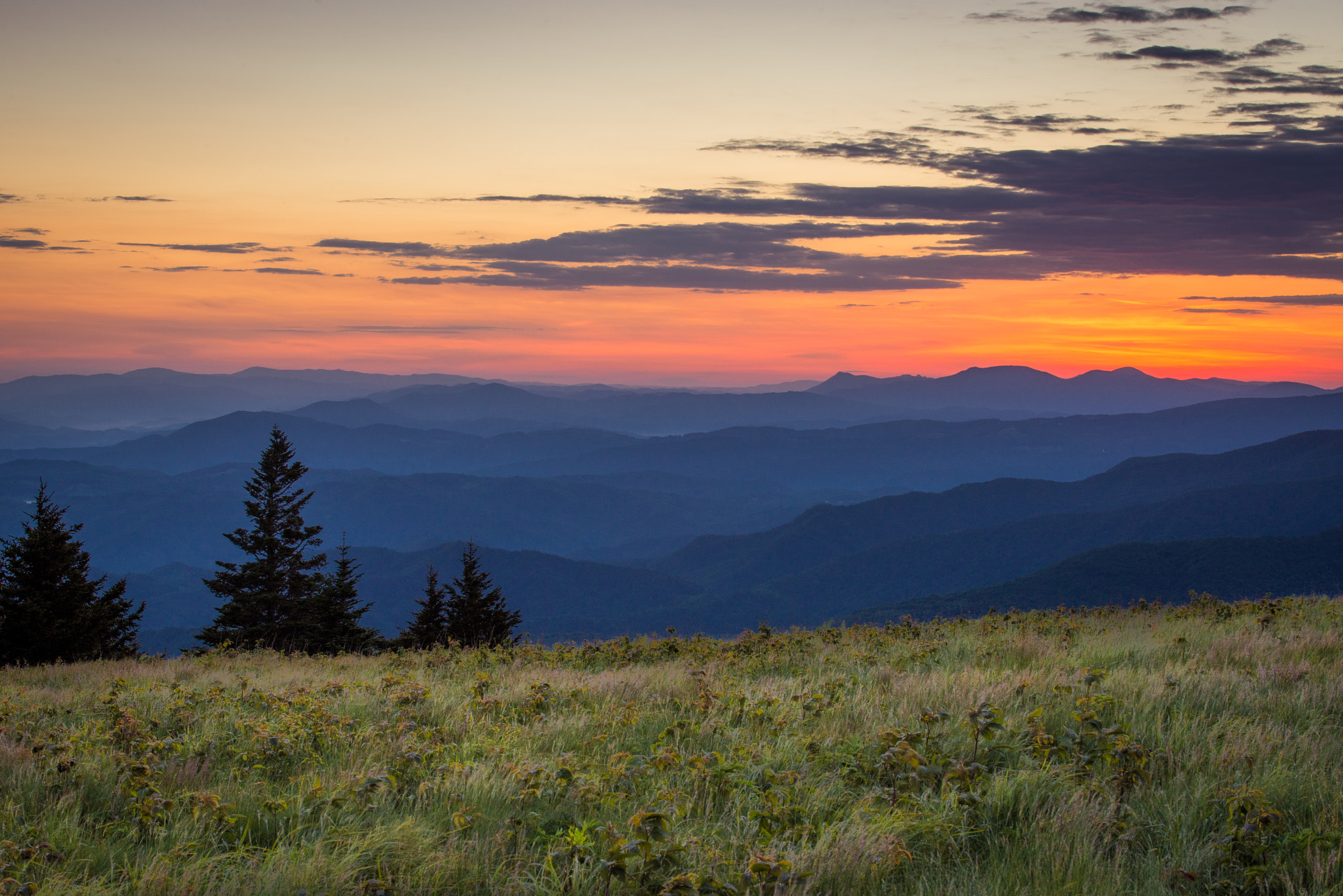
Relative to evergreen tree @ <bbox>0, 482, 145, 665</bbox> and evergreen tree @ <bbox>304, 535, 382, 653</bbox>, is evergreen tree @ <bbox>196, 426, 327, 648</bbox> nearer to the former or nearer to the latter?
evergreen tree @ <bbox>304, 535, 382, 653</bbox>

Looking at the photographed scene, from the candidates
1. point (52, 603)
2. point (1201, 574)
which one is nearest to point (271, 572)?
point (52, 603)

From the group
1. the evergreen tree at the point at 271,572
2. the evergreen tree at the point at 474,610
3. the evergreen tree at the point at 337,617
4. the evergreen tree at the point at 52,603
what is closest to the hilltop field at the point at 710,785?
the evergreen tree at the point at 474,610

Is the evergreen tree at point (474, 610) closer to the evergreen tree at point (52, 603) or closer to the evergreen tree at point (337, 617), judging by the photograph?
the evergreen tree at point (337, 617)

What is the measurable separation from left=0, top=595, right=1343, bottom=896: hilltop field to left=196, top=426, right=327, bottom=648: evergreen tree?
1191 inches

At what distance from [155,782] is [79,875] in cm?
101

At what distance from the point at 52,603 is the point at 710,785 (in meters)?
31.2

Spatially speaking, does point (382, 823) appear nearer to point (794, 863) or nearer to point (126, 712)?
point (794, 863)

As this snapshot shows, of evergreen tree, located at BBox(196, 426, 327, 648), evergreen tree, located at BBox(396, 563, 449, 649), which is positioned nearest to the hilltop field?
evergreen tree, located at BBox(396, 563, 449, 649)

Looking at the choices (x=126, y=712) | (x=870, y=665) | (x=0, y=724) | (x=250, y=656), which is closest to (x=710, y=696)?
(x=870, y=665)

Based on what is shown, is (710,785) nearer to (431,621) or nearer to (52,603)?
(431,621)

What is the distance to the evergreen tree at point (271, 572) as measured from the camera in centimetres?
3534

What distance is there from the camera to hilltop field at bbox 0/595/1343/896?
3.68 meters

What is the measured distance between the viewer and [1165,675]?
22.1ft

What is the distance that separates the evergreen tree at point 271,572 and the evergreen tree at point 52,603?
5.60 meters
